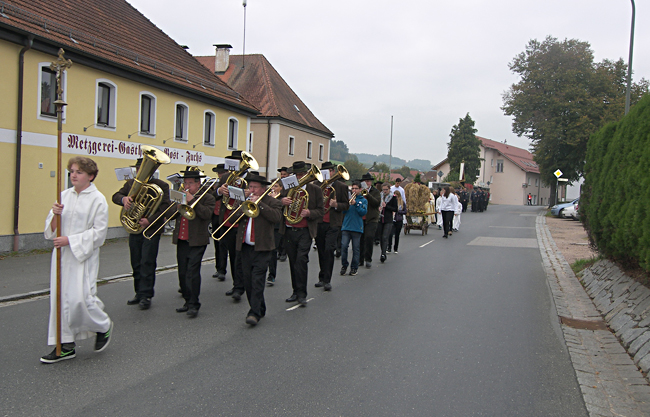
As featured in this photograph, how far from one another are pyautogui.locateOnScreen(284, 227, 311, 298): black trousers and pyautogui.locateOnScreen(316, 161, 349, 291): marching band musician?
0.87 meters

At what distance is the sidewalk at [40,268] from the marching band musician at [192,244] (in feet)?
9.45

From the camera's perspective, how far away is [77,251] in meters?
4.57

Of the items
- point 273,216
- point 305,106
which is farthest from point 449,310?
point 305,106

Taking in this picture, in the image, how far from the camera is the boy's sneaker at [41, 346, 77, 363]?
A: 183 inches

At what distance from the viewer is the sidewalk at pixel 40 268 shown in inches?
316

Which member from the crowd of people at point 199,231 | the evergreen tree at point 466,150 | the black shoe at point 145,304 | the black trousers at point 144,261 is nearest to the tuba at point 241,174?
the crowd of people at point 199,231

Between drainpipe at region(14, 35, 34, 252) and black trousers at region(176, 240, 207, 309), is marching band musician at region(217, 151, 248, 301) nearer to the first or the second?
black trousers at region(176, 240, 207, 309)


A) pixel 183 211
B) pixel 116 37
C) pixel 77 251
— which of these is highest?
pixel 116 37

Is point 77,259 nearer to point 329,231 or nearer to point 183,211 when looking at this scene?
point 183,211

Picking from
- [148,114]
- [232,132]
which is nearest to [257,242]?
[148,114]

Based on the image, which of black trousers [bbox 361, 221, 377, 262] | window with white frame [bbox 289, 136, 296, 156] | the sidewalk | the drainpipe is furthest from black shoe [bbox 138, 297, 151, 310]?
window with white frame [bbox 289, 136, 296, 156]

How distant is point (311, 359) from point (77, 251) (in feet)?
7.88

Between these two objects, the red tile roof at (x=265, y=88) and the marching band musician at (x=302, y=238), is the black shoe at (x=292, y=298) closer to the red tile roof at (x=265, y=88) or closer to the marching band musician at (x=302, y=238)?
the marching band musician at (x=302, y=238)

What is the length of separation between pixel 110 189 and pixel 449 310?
1209 cm
